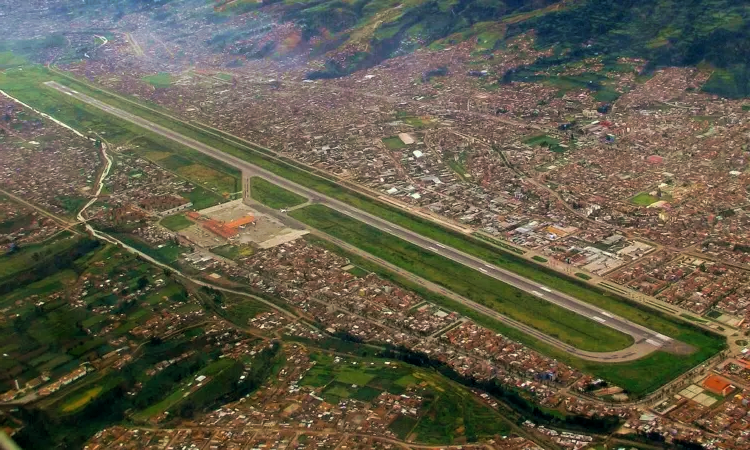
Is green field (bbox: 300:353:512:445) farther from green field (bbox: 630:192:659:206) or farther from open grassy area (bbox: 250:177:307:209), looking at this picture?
green field (bbox: 630:192:659:206)

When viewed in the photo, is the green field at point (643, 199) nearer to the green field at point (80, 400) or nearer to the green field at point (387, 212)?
the green field at point (387, 212)

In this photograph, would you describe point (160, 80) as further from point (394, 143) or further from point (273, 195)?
point (273, 195)

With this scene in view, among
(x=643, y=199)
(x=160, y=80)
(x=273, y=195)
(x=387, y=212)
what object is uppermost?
(x=643, y=199)

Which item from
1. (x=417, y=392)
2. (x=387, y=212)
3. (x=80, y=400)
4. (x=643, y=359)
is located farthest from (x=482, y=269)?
(x=80, y=400)

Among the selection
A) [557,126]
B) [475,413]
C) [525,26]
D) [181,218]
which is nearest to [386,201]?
[181,218]

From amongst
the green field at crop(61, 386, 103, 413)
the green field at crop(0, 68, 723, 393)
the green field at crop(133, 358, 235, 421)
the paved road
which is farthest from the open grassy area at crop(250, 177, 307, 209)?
the green field at crop(61, 386, 103, 413)

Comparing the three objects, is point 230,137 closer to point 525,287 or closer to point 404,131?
point 404,131

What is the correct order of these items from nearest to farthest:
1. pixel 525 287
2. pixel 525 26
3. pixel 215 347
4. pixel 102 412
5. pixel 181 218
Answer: pixel 102 412
pixel 215 347
pixel 525 287
pixel 181 218
pixel 525 26
